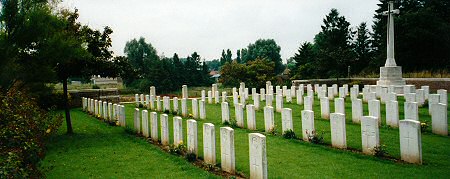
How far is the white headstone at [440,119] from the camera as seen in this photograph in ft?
31.9

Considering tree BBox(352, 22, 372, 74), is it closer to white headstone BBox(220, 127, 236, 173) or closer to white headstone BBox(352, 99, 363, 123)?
white headstone BBox(352, 99, 363, 123)

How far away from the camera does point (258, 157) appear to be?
6.52 metres

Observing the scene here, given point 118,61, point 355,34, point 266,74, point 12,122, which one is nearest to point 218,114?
point 118,61

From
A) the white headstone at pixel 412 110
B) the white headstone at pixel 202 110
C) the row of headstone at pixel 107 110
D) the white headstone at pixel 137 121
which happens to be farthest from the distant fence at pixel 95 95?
the white headstone at pixel 412 110

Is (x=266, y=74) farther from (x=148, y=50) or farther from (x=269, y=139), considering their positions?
(x=148, y=50)

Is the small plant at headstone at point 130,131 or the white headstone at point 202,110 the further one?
the white headstone at point 202,110

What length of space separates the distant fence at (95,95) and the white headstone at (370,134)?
64.9 feet

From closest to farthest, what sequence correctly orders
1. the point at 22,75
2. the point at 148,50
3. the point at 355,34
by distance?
the point at 22,75 < the point at 355,34 < the point at 148,50

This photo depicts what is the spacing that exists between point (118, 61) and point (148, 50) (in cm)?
5992

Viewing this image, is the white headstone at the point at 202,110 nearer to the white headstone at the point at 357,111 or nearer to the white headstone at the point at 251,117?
the white headstone at the point at 251,117

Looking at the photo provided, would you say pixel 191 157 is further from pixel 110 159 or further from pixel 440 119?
pixel 440 119

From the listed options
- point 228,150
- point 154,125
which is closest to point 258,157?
point 228,150

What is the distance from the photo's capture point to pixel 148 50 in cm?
7269

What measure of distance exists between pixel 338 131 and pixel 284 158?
5.45 feet
